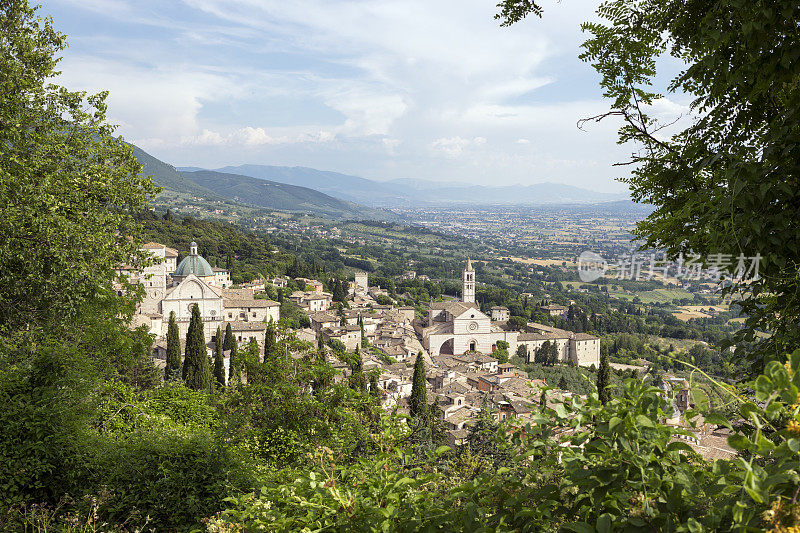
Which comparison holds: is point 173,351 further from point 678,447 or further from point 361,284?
point 361,284

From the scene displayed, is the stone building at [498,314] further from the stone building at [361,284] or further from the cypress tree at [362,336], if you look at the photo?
the cypress tree at [362,336]

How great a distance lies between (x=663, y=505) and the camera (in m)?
1.41

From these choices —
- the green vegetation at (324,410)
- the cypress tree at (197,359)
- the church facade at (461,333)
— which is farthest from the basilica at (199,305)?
the green vegetation at (324,410)

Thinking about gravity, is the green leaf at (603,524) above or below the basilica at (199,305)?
above

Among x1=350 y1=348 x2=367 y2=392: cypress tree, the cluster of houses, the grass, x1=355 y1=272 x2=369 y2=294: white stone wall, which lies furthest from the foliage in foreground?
the grass

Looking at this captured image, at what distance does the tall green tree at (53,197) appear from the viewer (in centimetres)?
662

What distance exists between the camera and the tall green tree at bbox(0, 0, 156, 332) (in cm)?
662

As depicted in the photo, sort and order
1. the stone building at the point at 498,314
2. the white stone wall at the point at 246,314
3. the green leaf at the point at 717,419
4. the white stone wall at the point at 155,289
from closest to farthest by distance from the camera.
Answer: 1. the green leaf at the point at 717,419
2. the white stone wall at the point at 155,289
3. the white stone wall at the point at 246,314
4. the stone building at the point at 498,314

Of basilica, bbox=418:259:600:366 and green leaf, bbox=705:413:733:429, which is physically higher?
green leaf, bbox=705:413:733:429

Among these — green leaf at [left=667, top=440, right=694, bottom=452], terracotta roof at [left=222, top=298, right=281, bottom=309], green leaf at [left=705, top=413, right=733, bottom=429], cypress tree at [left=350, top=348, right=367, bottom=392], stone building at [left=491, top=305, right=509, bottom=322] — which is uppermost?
green leaf at [left=705, top=413, right=733, bottom=429]

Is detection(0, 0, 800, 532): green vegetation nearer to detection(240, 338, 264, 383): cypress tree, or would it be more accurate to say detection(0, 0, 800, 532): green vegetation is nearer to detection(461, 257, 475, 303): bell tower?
detection(240, 338, 264, 383): cypress tree

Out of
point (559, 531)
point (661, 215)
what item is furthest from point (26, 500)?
point (661, 215)

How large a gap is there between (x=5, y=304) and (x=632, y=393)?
27.0 ft

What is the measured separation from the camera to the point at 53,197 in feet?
21.9
